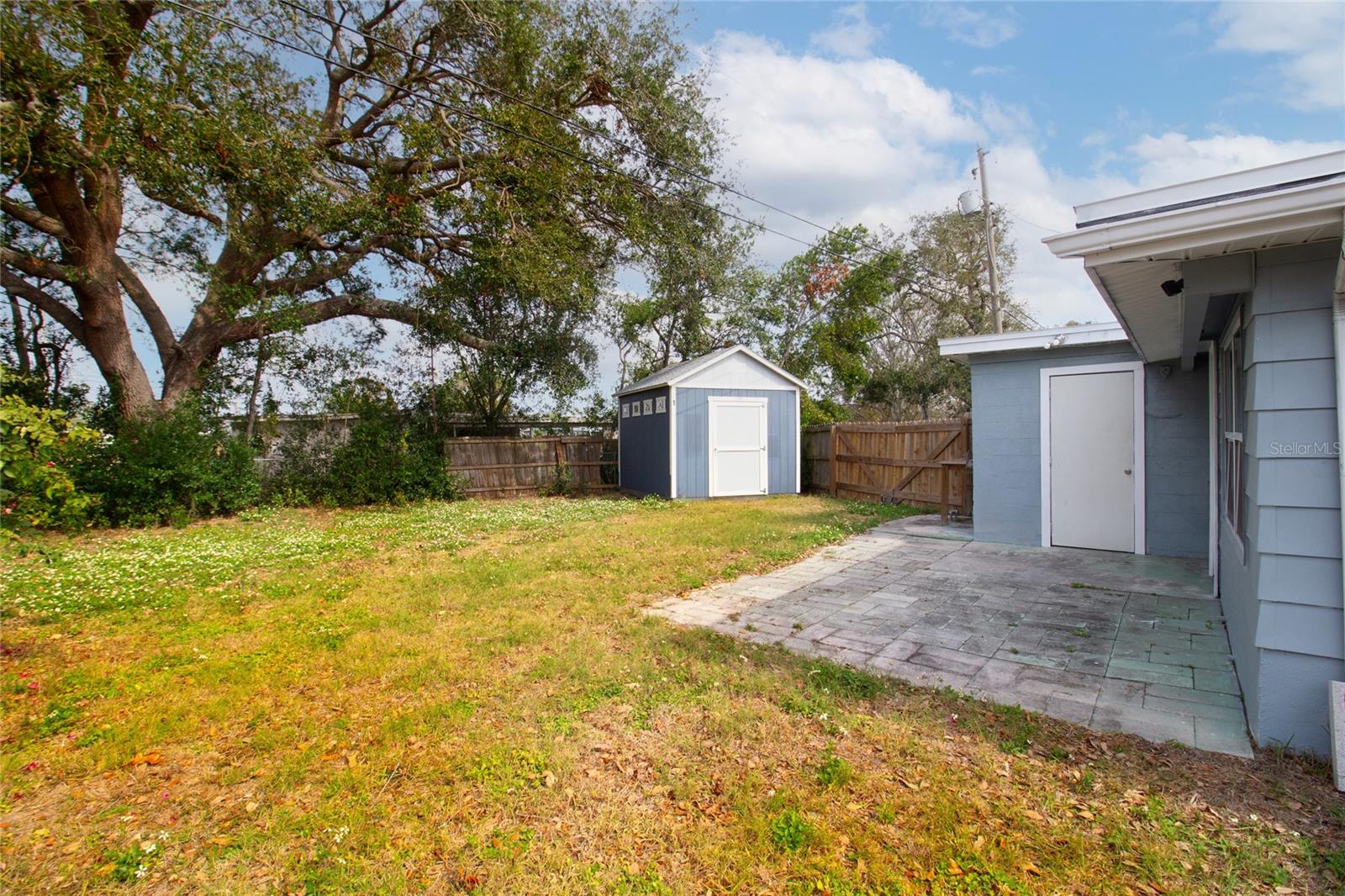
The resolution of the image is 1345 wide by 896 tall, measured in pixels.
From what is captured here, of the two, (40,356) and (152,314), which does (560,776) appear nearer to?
(152,314)

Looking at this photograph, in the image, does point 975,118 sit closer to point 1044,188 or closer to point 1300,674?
point 1044,188

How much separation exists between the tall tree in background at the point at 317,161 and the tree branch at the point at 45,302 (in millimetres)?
33

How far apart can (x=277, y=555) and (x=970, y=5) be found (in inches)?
394

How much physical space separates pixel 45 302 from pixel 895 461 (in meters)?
14.0

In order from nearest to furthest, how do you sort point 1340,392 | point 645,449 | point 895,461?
point 1340,392, point 895,461, point 645,449

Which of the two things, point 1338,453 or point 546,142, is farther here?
point 546,142

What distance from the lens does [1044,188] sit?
14.7 meters

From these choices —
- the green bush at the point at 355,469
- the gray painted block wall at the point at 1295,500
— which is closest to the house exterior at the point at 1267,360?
the gray painted block wall at the point at 1295,500

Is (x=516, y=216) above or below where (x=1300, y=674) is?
above

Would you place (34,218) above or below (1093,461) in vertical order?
above

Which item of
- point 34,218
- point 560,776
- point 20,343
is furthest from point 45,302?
point 560,776

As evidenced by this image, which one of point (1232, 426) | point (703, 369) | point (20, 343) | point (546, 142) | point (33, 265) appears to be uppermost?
point (546, 142)

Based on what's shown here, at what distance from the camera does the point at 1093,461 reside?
20.6 ft

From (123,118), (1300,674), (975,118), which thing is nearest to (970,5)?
(975,118)
